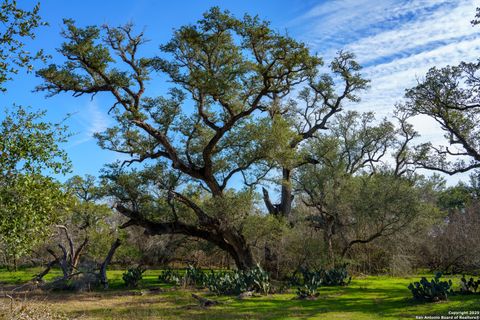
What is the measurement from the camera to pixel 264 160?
24.0m

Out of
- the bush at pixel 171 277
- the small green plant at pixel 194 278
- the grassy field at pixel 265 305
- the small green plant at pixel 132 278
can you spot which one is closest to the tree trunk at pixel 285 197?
the small green plant at pixel 194 278

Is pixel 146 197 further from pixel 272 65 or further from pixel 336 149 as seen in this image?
pixel 336 149

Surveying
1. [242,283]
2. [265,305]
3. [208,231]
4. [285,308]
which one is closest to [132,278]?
[208,231]

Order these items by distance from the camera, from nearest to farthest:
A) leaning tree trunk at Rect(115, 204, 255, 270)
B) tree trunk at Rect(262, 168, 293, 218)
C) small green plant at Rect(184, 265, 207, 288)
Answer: leaning tree trunk at Rect(115, 204, 255, 270) → small green plant at Rect(184, 265, 207, 288) → tree trunk at Rect(262, 168, 293, 218)

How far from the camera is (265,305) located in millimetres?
16547

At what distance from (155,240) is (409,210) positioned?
17.7m

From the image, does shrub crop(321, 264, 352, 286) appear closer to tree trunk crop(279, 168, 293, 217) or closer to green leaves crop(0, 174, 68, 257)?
tree trunk crop(279, 168, 293, 217)

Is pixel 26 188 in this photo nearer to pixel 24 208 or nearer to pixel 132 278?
pixel 24 208

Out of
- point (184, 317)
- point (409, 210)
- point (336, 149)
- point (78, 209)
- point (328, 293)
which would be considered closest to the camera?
point (184, 317)

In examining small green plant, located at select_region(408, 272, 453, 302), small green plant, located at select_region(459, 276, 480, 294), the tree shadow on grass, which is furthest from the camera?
small green plant, located at select_region(459, 276, 480, 294)

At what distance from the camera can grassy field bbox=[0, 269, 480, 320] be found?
13680 millimetres

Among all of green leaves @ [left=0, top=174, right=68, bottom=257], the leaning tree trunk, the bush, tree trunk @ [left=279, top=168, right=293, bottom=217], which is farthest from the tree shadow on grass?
tree trunk @ [left=279, top=168, right=293, bottom=217]

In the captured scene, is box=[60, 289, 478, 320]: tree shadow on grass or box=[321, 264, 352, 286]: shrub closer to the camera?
box=[60, 289, 478, 320]: tree shadow on grass

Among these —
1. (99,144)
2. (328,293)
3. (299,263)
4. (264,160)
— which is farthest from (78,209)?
(328,293)
